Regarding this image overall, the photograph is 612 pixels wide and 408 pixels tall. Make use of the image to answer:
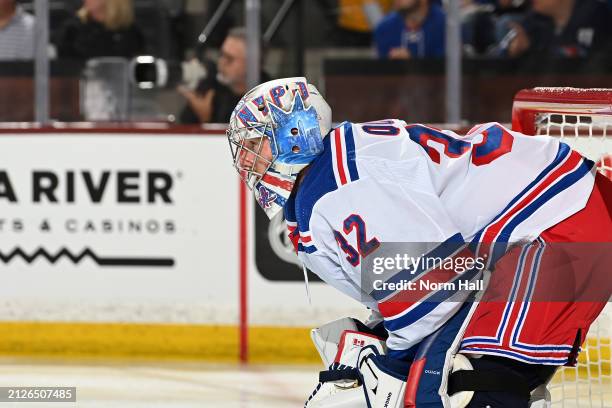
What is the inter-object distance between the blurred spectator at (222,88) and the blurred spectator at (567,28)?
1.01m

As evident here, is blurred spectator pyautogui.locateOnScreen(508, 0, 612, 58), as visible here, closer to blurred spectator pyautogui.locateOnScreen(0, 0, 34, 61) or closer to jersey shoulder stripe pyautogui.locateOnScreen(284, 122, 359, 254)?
blurred spectator pyautogui.locateOnScreen(0, 0, 34, 61)

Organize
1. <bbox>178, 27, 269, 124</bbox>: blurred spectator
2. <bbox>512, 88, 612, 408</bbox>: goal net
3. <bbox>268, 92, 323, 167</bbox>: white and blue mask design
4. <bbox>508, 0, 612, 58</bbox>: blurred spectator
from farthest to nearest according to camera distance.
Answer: <bbox>178, 27, 269, 124</bbox>: blurred spectator
<bbox>508, 0, 612, 58</bbox>: blurred spectator
<bbox>512, 88, 612, 408</bbox>: goal net
<bbox>268, 92, 323, 167</bbox>: white and blue mask design

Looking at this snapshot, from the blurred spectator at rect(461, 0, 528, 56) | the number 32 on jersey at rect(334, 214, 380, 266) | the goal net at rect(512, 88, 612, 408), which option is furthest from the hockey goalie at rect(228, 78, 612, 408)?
the blurred spectator at rect(461, 0, 528, 56)

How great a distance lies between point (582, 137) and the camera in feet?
9.29

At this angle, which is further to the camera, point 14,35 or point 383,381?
point 14,35

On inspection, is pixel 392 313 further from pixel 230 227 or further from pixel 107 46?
pixel 107 46

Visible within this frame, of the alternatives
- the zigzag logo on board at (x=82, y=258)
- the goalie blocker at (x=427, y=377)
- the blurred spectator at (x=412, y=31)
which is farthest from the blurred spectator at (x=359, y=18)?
the goalie blocker at (x=427, y=377)

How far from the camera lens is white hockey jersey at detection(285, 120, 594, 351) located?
6.95ft

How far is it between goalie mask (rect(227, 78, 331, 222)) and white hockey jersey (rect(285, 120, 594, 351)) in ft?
0.10

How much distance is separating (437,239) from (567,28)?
2484 mm

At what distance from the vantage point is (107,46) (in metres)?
4.54

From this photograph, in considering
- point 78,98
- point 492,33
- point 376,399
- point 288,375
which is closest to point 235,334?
point 288,375

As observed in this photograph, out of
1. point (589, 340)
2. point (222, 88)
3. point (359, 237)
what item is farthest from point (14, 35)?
point (359, 237)

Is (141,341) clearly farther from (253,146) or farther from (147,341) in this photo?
(253,146)
